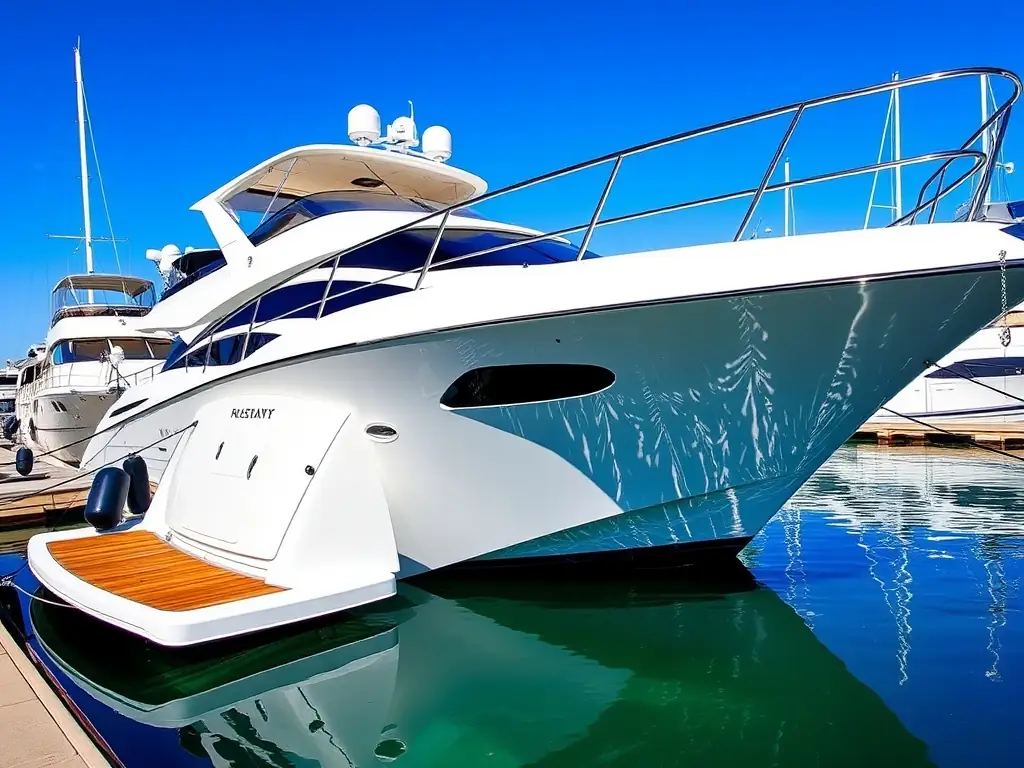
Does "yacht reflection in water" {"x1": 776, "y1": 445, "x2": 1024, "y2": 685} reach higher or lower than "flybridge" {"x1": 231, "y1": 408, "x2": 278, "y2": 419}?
lower

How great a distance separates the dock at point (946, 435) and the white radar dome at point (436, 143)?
1115 cm

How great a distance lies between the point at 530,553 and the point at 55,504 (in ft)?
25.1

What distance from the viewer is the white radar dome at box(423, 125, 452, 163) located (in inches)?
347

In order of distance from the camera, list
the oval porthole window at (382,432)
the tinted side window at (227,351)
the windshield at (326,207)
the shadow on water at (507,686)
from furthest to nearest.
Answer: the windshield at (326,207)
the tinted side window at (227,351)
the oval porthole window at (382,432)
the shadow on water at (507,686)

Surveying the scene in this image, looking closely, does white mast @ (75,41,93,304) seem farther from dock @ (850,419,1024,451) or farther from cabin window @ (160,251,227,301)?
dock @ (850,419,1024,451)

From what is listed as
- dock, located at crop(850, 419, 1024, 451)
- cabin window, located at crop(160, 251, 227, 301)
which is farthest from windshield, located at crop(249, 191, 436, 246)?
dock, located at crop(850, 419, 1024, 451)

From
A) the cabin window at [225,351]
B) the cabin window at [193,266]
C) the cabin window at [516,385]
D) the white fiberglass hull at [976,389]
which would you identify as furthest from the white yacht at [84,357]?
the white fiberglass hull at [976,389]

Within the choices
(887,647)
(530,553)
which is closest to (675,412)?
(530,553)

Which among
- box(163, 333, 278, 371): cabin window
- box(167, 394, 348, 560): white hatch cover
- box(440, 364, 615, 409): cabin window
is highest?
box(163, 333, 278, 371): cabin window

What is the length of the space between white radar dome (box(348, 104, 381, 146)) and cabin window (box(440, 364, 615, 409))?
423 cm

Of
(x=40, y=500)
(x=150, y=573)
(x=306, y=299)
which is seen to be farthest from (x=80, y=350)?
(x=150, y=573)

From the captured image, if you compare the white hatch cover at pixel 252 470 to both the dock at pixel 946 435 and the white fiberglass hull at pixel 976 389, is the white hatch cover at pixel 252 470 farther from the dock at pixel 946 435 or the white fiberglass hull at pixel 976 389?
the white fiberglass hull at pixel 976 389

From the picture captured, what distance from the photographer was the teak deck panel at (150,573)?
461cm

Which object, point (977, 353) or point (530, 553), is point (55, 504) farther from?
point (977, 353)
